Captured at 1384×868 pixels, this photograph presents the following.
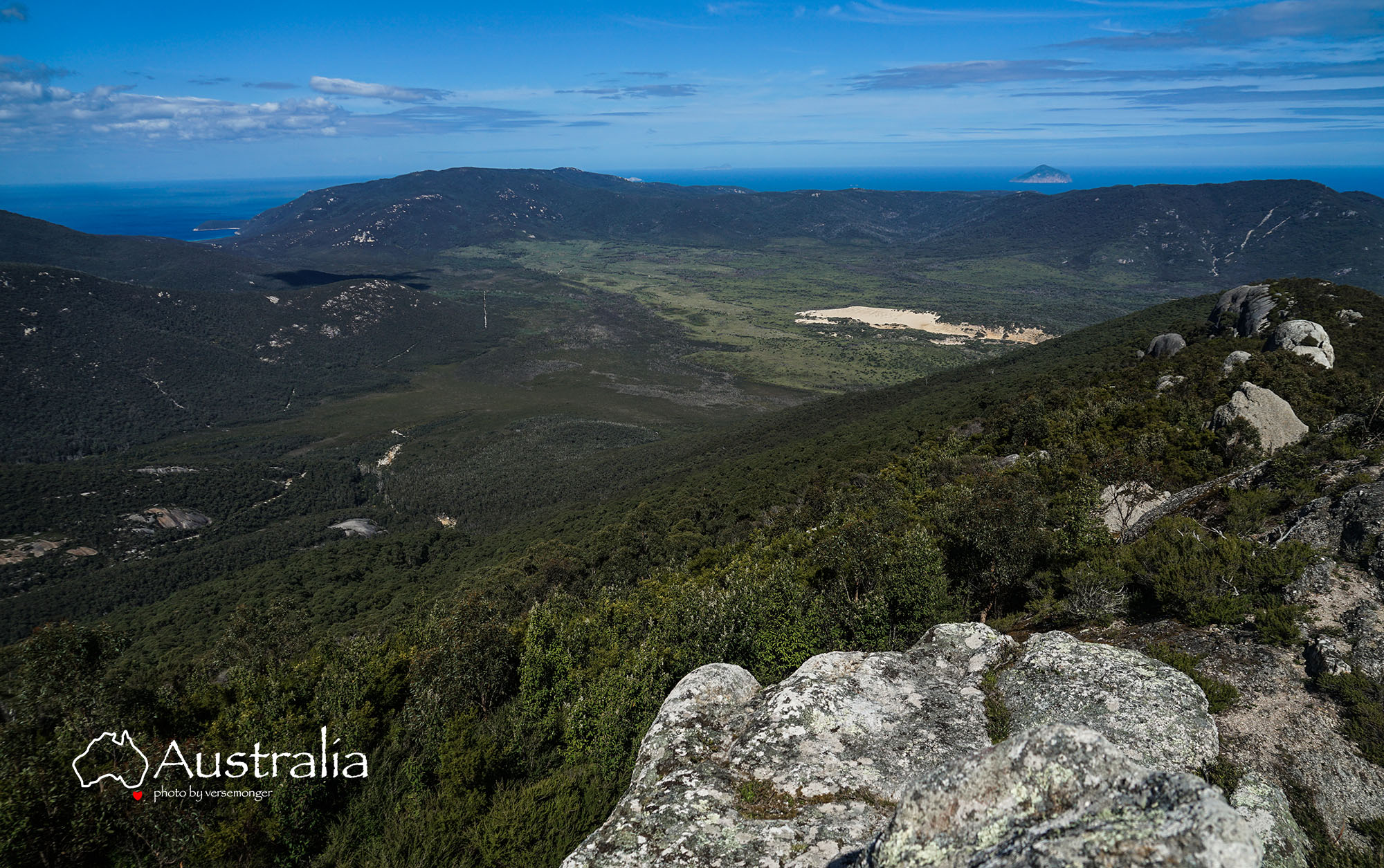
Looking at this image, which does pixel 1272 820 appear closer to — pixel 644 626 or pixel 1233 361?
pixel 644 626

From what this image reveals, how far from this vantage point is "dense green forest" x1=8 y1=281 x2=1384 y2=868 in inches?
535

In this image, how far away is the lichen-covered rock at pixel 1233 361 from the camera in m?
48.4

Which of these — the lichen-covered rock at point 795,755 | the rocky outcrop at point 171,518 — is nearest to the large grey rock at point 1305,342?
the lichen-covered rock at point 795,755

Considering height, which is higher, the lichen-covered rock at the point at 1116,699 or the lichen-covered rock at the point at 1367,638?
the lichen-covered rock at the point at 1367,638

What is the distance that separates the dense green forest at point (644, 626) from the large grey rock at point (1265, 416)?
1.09m

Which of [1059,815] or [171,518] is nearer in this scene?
[1059,815]

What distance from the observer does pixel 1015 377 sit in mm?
93688

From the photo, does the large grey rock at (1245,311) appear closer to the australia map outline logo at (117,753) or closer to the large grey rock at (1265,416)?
the large grey rock at (1265,416)

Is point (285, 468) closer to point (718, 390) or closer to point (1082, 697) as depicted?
point (718, 390)

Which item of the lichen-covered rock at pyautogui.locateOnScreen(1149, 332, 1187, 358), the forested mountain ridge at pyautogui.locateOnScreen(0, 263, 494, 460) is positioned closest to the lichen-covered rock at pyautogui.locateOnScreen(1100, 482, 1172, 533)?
the lichen-covered rock at pyautogui.locateOnScreen(1149, 332, 1187, 358)

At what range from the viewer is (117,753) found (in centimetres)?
1455

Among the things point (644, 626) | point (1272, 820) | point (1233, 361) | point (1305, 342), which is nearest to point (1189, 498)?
point (1272, 820)

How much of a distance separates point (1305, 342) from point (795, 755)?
65392 millimetres

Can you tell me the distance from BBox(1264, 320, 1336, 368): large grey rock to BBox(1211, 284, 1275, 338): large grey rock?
29.0 feet
